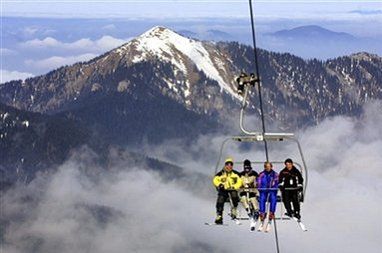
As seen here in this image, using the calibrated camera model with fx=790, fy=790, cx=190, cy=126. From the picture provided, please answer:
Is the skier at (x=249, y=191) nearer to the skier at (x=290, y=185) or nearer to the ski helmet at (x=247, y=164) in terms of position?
the ski helmet at (x=247, y=164)

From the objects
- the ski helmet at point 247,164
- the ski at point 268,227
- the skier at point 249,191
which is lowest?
the ski at point 268,227

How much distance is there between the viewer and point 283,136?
37906 millimetres

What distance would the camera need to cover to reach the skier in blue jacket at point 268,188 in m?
47.7

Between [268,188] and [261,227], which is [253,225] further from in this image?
[268,188]

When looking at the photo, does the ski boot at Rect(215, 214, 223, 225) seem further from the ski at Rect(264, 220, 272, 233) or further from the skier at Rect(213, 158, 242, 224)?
the ski at Rect(264, 220, 272, 233)

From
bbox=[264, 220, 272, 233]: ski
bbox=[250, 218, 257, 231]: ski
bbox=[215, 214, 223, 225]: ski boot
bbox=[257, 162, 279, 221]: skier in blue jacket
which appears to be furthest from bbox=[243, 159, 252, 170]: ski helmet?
A: bbox=[264, 220, 272, 233]: ski

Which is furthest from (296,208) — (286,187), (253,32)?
(253,32)

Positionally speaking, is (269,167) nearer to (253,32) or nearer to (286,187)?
(286,187)

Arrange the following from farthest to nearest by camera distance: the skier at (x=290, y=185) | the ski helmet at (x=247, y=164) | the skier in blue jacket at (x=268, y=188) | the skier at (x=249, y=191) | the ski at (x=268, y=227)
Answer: the skier at (x=249, y=191)
the skier in blue jacket at (x=268, y=188)
the skier at (x=290, y=185)
the ski helmet at (x=247, y=164)
the ski at (x=268, y=227)

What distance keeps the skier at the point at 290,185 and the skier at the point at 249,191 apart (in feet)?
5.82

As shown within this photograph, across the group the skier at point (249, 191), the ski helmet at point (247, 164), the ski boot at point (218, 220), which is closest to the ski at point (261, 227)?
the skier at point (249, 191)

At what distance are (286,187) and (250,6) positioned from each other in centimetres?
1787

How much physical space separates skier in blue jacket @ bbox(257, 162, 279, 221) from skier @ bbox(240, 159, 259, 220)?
39cm

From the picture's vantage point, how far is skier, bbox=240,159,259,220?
48284mm
